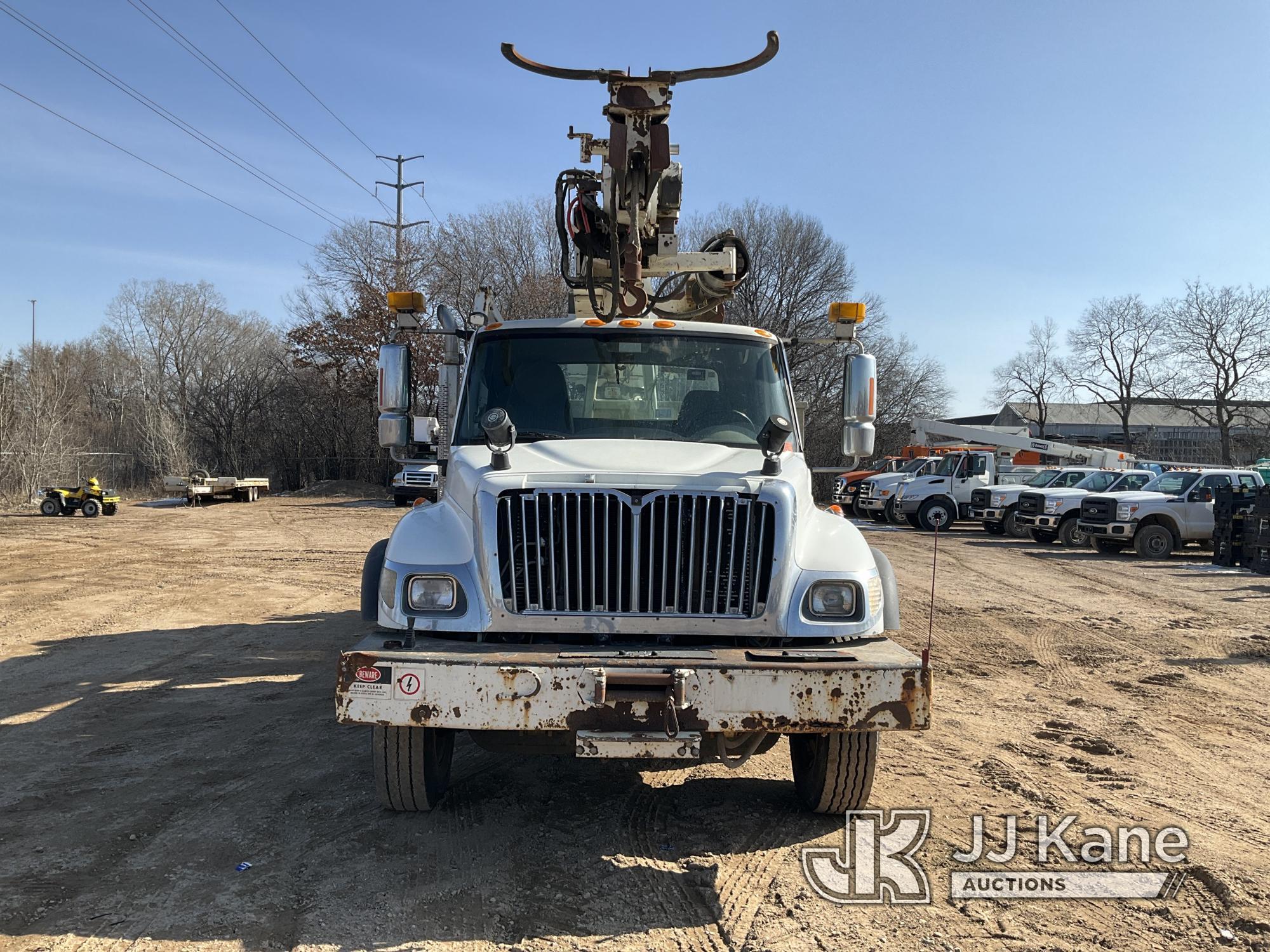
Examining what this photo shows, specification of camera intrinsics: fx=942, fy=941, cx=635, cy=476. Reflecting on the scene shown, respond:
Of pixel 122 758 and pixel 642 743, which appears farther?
pixel 122 758

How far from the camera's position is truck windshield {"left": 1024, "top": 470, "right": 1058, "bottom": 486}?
23.5 meters

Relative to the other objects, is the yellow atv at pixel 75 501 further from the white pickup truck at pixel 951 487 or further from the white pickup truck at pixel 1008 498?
the white pickup truck at pixel 1008 498

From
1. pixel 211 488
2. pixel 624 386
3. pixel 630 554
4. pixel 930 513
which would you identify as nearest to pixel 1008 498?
pixel 930 513

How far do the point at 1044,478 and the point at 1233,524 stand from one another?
23.7 ft

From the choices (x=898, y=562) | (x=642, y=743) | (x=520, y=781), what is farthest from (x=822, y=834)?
(x=898, y=562)

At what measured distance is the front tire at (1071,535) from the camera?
67.3 feet

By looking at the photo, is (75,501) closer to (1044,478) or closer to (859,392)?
(859,392)

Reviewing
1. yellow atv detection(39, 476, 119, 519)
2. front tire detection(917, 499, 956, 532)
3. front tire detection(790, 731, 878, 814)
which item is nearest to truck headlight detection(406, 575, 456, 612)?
front tire detection(790, 731, 878, 814)

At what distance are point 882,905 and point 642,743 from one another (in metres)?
1.10

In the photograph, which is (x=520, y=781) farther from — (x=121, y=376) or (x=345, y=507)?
(x=121, y=376)

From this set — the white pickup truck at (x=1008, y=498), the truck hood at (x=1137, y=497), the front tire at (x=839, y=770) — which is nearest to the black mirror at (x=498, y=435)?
the front tire at (x=839, y=770)

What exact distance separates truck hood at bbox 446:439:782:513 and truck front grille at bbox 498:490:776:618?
70mm

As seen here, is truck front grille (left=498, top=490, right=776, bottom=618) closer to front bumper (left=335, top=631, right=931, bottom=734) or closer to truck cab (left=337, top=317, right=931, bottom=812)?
truck cab (left=337, top=317, right=931, bottom=812)

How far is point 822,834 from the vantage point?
13.8 ft
